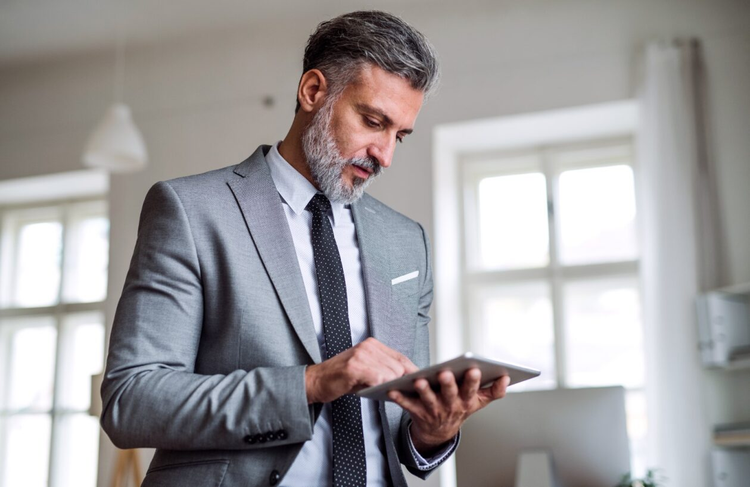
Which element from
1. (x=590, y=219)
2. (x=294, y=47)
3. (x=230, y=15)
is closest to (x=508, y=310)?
(x=590, y=219)

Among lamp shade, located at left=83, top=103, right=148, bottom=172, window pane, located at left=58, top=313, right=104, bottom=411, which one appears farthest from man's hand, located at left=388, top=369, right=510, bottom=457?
window pane, located at left=58, top=313, right=104, bottom=411

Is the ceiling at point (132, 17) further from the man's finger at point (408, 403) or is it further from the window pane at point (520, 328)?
the man's finger at point (408, 403)

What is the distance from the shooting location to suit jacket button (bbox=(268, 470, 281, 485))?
1348 mm

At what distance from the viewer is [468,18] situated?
16.8 feet

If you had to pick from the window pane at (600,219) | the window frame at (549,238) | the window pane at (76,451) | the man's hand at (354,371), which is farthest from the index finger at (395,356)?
the window pane at (76,451)

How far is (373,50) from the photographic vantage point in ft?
5.74

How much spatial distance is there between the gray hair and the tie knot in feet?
0.76

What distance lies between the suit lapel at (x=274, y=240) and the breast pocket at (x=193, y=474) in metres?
0.25

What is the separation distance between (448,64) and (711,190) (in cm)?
173

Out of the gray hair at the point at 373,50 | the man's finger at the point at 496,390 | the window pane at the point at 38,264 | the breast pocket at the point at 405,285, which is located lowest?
the man's finger at the point at 496,390

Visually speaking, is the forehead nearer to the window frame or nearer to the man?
the man

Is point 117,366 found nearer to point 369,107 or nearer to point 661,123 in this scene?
point 369,107

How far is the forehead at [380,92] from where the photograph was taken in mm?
1736

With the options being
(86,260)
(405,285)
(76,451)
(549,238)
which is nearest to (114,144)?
(86,260)
